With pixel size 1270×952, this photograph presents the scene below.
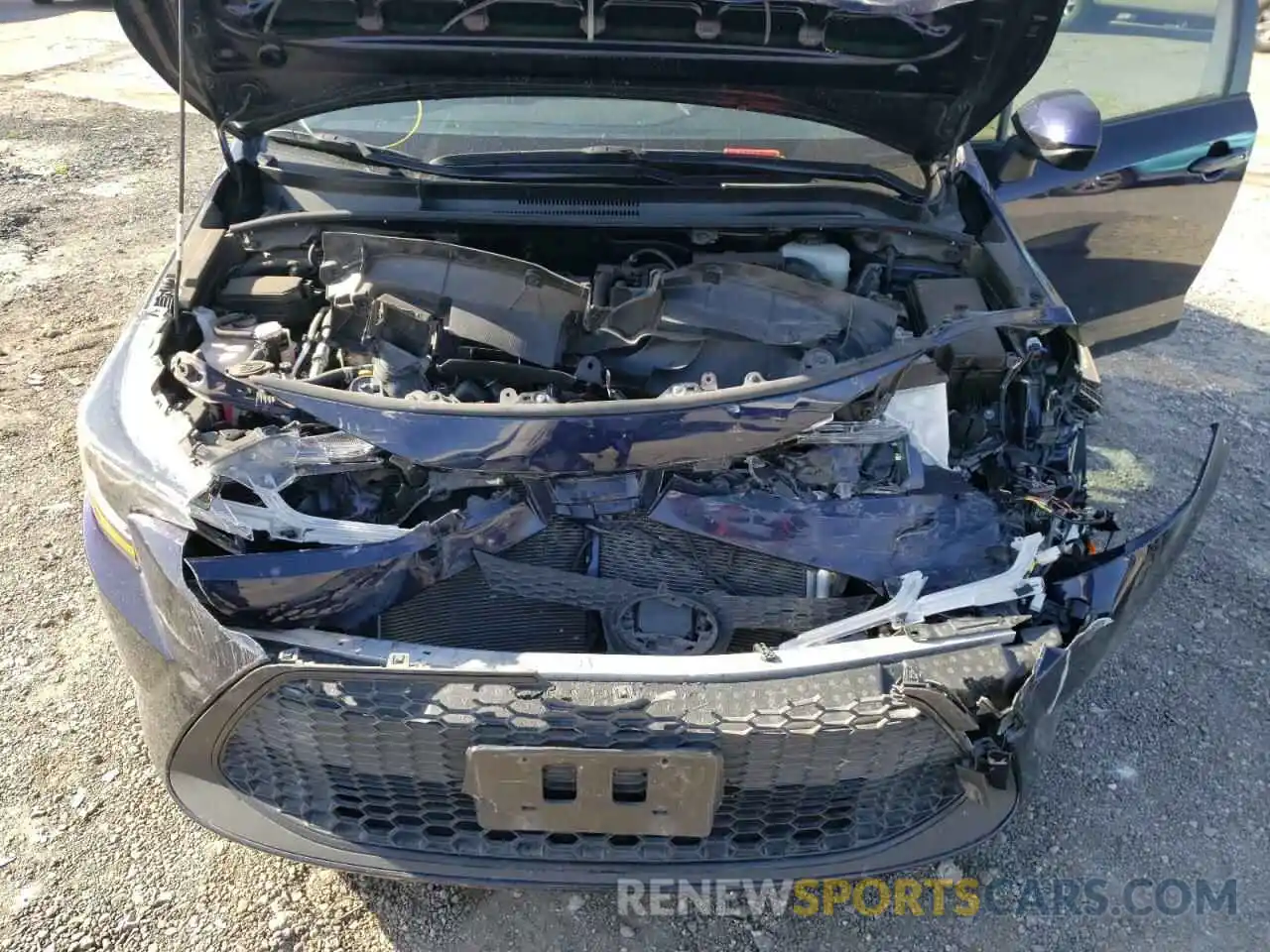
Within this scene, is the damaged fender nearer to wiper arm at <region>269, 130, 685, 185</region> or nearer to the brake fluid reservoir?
the brake fluid reservoir

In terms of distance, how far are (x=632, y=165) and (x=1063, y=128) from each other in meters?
1.14

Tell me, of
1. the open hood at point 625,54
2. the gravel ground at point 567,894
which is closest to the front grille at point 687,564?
the gravel ground at point 567,894

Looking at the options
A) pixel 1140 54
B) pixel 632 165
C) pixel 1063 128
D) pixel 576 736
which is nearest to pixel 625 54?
pixel 632 165

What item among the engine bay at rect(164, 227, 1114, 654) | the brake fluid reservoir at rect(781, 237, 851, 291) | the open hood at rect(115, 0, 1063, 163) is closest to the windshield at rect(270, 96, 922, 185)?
the open hood at rect(115, 0, 1063, 163)

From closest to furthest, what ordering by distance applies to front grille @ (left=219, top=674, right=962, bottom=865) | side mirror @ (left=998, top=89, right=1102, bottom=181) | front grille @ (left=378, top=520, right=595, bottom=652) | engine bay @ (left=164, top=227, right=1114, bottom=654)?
front grille @ (left=219, top=674, right=962, bottom=865) → engine bay @ (left=164, top=227, right=1114, bottom=654) → front grille @ (left=378, top=520, right=595, bottom=652) → side mirror @ (left=998, top=89, right=1102, bottom=181)

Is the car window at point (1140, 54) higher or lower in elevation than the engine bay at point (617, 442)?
higher

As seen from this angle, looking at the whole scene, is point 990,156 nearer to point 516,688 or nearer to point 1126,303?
point 1126,303

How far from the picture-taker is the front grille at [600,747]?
5.31 ft

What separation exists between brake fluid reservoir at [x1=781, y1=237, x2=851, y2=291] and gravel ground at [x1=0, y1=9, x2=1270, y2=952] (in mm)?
1391

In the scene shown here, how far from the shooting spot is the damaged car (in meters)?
1.68

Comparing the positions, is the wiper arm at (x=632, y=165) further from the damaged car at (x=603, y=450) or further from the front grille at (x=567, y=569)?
the front grille at (x=567, y=569)

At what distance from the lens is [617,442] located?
182 cm

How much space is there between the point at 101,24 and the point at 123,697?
11.8 m

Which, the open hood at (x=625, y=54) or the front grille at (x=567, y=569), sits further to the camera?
the open hood at (x=625, y=54)
